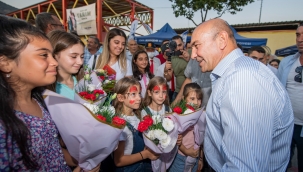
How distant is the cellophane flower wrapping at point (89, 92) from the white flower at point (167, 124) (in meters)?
0.74

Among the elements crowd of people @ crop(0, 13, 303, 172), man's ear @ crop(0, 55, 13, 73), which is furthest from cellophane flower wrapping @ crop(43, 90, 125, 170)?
man's ear @ crop(0, 55, 13, 73)

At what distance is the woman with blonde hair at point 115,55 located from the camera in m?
3.83

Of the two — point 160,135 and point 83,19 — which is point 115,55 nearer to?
point 160,135

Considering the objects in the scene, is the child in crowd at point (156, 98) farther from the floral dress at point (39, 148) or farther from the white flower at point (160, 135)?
the floral dress at point (39, 148)

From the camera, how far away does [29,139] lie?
1.27m

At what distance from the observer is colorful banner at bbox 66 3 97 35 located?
14070 mm

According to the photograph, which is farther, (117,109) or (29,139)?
(117,109)

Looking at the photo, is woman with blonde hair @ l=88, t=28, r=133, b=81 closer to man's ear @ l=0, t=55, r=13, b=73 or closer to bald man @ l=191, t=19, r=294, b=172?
bald man @ l=191, t=19, r=294, b=172

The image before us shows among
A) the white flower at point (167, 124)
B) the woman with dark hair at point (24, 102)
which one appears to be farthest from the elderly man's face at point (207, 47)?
the woman with dark hair at point (24, 102)

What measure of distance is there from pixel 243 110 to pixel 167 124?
1140 mm

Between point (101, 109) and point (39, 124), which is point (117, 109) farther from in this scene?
point (39, 124)

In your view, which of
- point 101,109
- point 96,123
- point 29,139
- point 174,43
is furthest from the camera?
point 174,43

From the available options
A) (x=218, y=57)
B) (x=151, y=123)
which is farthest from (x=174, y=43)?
(x=218, y=57)

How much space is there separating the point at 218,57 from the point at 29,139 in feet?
4.74
